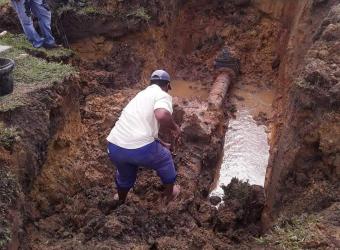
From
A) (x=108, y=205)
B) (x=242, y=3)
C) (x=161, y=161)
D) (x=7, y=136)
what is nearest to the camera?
(x=7, y=136)

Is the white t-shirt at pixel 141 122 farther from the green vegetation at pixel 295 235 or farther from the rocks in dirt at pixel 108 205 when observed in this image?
the green vegetation at pixel 295 235

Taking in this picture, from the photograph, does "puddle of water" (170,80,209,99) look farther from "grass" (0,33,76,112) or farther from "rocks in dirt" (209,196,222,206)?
"rocks in dirt" (209,196,222,206)

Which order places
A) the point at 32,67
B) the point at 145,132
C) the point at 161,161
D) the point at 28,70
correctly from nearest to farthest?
the point at 145,132, the point at 161,161, the point at 28,70, the point at 32,67

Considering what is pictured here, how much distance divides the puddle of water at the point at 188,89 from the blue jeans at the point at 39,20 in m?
2.73

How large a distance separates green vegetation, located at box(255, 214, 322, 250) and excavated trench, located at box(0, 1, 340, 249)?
0.52 meters

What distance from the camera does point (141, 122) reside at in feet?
13.4

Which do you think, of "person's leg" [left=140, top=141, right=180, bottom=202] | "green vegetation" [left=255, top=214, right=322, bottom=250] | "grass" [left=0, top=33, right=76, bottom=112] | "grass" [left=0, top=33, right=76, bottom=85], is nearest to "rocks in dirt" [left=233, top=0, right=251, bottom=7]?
"grass" [left=0, top=33, right=76, bottom=112]

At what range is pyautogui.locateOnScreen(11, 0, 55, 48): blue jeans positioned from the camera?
20.1ft

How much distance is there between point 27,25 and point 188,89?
3.43 metres

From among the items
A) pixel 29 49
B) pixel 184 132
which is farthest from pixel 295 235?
pixel 29 49

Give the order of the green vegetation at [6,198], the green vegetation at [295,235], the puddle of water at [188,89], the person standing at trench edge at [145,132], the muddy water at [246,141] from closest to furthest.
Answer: the green vegetation at [6,198]
the green vegetation at [295,235]
the person standing at trench edge at [145,132]
the muddy water at [246,141]
the puddle of water at [188,89]

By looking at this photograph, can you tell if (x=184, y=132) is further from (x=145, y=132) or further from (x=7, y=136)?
(x=7, y=136)

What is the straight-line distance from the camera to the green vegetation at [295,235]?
315cm

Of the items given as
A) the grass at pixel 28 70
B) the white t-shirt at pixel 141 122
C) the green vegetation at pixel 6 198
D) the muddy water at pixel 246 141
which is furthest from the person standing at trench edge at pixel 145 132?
the muddy water at pixel 246 141
